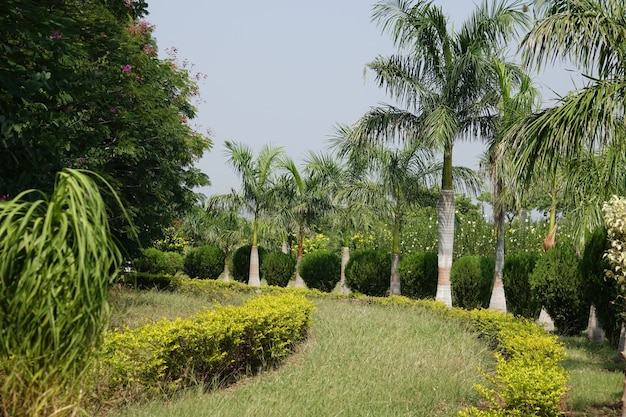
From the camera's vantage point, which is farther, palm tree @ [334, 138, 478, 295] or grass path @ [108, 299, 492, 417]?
palm tree @ [334, 138, 478, 295]

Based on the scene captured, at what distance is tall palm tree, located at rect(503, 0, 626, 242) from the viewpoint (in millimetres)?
8484

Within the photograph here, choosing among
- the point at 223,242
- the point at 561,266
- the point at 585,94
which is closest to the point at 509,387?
the point at 585,94

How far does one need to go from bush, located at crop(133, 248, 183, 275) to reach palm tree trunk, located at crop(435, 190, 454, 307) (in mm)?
14340

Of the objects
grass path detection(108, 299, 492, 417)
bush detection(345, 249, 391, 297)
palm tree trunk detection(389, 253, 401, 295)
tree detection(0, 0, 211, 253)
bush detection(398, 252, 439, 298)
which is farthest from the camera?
bush detection(345, 249, 391, 297)

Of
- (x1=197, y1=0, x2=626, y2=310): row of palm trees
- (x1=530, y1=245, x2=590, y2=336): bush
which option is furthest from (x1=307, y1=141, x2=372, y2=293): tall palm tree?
(x1=530, y1=245, x2=590, y2=336): bush

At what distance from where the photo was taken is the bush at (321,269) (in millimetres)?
24906

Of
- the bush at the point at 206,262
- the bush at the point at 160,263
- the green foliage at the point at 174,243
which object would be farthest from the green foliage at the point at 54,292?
the green foliage at the point at 174,243

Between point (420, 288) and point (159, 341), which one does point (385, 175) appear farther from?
point (159, 341)

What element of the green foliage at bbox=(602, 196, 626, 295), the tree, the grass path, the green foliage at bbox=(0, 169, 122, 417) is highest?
the tree

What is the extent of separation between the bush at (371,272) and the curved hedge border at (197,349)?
11.4 m

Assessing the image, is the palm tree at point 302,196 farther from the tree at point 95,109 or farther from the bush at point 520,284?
the bush at point 520,284

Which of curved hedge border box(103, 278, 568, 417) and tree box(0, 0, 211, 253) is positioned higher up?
tree box(0, 0, 211, 253)

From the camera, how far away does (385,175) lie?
63.1 ft

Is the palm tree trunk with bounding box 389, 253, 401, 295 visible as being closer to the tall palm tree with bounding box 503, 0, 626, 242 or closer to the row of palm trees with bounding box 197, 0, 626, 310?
the row of palm trees with bounding box 197, 0, 626, 310
